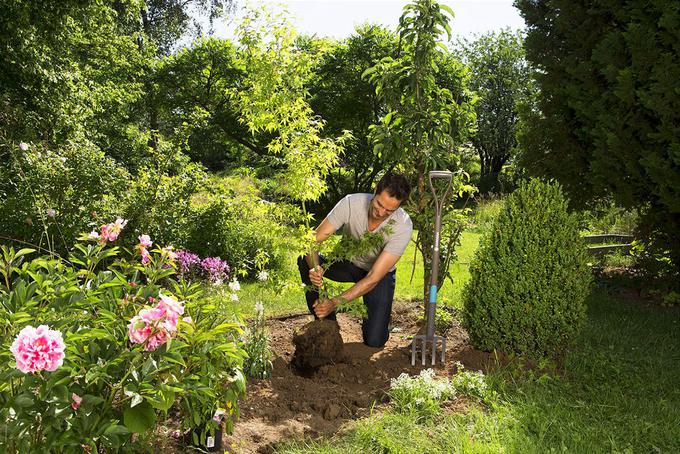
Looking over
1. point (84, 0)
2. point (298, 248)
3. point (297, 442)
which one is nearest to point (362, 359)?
point (298, 248)

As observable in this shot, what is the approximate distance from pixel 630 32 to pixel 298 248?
4137 millimetres

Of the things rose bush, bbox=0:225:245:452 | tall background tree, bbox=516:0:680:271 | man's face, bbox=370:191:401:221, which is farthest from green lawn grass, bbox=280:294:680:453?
tall background tree, bbox=516:0:680:271

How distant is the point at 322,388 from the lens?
3.74m

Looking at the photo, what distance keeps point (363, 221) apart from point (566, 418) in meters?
2.01

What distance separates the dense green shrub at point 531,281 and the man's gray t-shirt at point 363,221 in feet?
1.87

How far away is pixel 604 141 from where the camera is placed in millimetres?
6215

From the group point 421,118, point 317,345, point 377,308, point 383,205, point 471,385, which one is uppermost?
point 421,118

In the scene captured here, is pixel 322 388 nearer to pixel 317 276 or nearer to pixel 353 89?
pixel 317 276

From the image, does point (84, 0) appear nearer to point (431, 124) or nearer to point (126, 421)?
point (431, 124)

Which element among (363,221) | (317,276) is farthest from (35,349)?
(363,221)

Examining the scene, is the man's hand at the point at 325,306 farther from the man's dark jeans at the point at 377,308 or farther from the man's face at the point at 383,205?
the man's face at the point at 383,205

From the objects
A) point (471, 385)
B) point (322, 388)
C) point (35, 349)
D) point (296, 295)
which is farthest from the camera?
point (296, 295)

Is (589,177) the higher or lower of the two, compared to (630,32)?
lower

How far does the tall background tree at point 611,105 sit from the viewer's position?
18.4 feet
